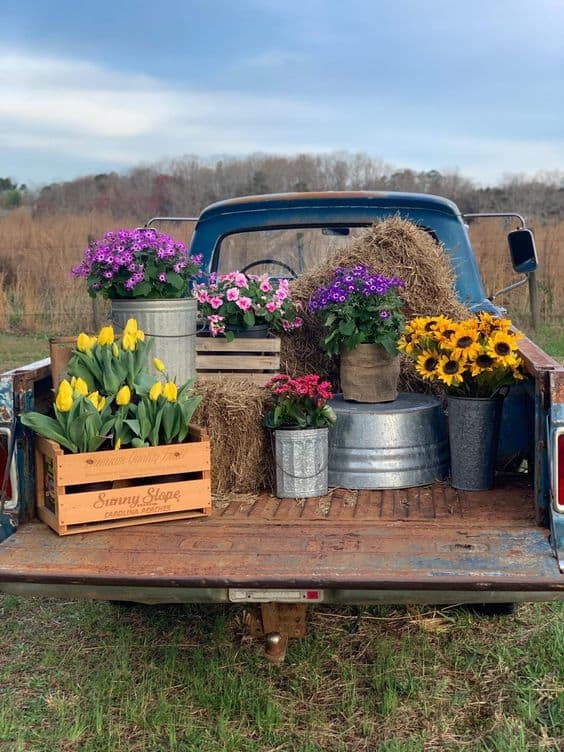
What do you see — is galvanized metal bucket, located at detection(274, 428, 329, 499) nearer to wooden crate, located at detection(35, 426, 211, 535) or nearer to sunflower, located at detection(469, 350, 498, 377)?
wooden crate, located at detection(35, 426, 211, 535)

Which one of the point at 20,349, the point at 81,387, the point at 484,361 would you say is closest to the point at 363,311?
the point at 484,361

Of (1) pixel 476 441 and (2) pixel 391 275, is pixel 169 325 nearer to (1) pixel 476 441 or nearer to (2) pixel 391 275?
(2) pixel 391 275

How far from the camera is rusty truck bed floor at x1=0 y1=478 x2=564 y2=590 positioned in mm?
2443

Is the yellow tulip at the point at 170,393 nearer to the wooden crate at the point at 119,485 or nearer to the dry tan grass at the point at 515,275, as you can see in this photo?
the wooden crate at the point at 119,485

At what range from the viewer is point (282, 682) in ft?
11.0

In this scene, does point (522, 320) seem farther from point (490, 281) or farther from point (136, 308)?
point (136, 308)

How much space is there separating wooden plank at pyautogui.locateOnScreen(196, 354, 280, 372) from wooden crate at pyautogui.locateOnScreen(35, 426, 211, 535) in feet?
3.60

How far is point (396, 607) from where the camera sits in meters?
4.23

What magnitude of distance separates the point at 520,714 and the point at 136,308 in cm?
231

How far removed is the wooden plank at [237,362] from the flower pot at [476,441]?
3.56 ft

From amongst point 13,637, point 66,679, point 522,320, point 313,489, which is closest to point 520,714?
point 313,489

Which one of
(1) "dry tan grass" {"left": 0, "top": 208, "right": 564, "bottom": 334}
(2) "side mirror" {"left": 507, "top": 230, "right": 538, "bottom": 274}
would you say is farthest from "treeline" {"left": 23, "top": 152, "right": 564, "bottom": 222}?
(2) "side mirror" {"left": 507, "top": 230, "right": 538, "bottom": 274}

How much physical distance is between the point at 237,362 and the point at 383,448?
1.07 m

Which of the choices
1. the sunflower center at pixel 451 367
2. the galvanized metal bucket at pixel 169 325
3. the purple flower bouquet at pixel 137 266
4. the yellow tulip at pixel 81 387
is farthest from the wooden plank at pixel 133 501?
the purple flower bouquet at pixel 137 266
